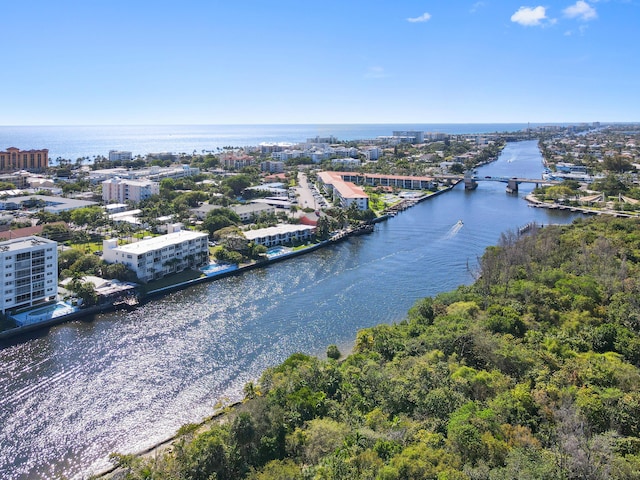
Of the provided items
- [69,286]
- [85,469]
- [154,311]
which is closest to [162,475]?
[85,469]

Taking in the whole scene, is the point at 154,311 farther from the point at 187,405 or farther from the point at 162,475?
the point at 162,475

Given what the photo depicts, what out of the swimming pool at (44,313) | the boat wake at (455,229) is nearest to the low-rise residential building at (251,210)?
the boat wake at (455,229)

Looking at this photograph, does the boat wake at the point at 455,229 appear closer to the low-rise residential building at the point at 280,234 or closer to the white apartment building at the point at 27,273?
the low-rise residential building at the point at 280,234

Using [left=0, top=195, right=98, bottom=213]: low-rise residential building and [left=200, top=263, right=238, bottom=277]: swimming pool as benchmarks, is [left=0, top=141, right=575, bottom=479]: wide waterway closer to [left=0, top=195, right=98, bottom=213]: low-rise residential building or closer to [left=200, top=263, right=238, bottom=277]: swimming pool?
[left=200, top=263, right=238, bottom=277]: swimming pool

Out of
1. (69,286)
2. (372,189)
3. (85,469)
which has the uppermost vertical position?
(372,189)

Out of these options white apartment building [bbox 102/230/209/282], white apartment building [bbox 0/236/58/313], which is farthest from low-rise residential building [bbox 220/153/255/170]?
white apartment building [bbox 0/236/58/313]

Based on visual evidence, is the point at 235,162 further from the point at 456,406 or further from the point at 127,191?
the point at 456,406
